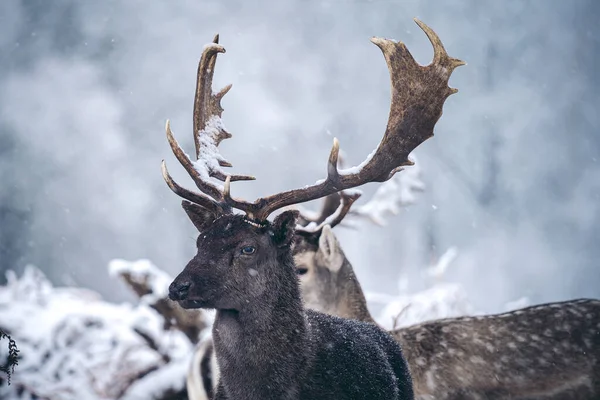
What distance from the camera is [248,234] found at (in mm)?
3225

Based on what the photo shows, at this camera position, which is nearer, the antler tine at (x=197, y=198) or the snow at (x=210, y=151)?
the antler tine at (x=197, y=198)

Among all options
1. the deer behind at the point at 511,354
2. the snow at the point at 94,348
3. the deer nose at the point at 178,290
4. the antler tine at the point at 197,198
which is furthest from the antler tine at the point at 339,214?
the deer nose at the point at 178,290

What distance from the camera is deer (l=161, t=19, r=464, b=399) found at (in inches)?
116

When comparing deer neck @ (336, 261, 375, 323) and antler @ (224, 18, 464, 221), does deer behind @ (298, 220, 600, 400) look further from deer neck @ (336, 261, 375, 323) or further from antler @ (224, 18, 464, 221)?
antler @ (224, 18, 464, 221)

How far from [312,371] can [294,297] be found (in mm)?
448

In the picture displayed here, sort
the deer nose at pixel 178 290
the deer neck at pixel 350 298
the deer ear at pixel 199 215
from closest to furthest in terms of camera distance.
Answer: the deer nose at pixel 178 290 < the deer ear at pixel 199 215 < the deer neck at pixel 350 298

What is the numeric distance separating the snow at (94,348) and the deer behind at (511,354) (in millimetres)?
2513

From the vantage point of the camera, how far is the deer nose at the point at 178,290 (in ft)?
9.38

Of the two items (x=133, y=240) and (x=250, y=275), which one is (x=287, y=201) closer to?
(x=250, y=275)

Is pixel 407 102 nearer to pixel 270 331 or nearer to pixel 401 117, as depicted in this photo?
pixel 401 117

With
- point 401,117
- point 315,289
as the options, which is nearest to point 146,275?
point 315,289

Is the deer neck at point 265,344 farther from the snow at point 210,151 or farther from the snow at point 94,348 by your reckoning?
the snow at point 94,348

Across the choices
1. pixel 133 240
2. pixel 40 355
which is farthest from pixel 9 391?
pixel 133 240

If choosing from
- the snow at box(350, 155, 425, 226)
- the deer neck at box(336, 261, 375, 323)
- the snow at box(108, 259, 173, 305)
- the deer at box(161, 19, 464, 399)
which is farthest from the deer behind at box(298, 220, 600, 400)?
the snow at box(350, 155, 425, 226)
